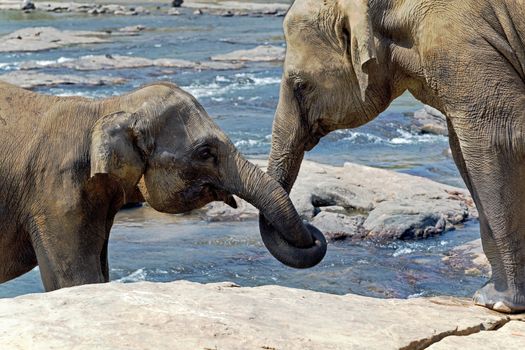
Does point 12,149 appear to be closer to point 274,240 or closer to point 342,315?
point 274,240

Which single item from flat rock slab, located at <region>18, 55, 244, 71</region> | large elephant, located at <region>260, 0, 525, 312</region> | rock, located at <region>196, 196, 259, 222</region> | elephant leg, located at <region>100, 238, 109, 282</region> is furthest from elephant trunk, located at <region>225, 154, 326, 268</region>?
flat rock slab, located at <region>18, 55, 244, 71</region>

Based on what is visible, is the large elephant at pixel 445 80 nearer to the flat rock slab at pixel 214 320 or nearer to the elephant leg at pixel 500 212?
the elephant leg at pixel 500 212

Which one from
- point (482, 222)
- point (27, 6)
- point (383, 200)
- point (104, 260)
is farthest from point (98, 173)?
point (27, 6)

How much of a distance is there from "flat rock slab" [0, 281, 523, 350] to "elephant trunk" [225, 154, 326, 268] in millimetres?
840

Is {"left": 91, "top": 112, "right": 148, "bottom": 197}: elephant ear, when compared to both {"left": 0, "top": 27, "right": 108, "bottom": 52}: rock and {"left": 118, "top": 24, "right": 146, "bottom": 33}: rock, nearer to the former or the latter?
{"left": 0, "top": 27, "right": 108, "bottom": 52}: rock

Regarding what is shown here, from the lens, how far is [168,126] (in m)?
6.48

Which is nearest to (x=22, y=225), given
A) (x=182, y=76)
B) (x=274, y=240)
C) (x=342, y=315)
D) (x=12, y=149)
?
(x=12, y=149)

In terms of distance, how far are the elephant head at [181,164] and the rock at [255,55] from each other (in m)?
19.5

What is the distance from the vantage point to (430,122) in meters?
18.0

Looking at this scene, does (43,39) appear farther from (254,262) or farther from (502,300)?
(502,300)

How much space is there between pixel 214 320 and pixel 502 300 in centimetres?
204

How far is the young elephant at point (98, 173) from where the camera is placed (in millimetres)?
6367

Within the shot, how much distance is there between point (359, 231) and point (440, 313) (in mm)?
5525

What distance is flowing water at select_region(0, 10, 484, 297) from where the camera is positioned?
9.90 metres
